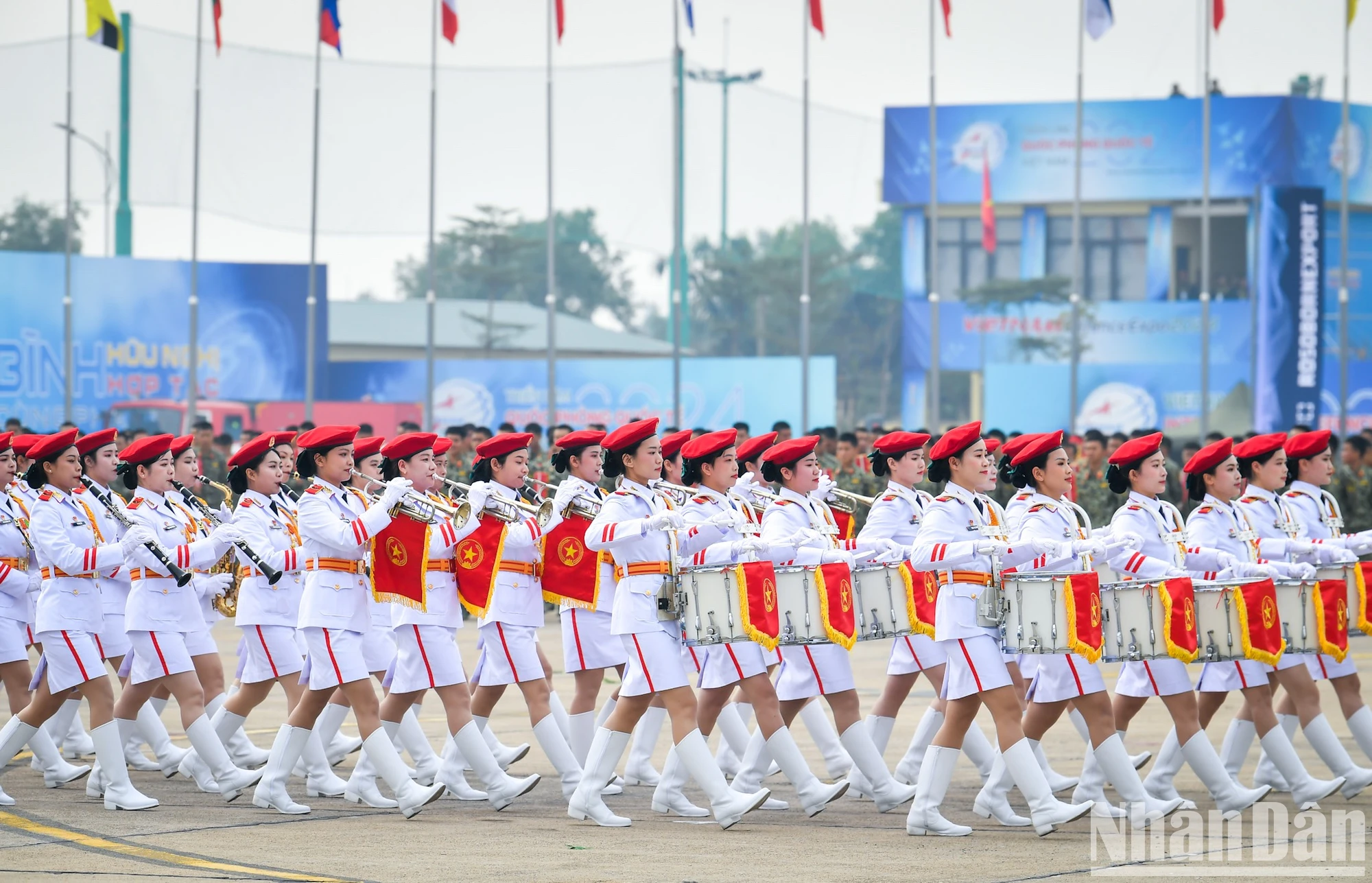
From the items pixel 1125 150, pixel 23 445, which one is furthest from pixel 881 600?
pixel 1125 150

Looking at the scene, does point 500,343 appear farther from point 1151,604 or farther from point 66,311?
point 1151,604

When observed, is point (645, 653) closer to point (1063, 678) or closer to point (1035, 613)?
point (1035, 613)

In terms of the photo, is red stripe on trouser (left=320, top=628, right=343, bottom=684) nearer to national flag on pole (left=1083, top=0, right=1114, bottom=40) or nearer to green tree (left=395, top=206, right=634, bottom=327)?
national flag on pole (left=1083, top=0, right=1114, bottom=40)

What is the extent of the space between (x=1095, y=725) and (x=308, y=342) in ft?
72.2

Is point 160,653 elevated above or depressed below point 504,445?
below

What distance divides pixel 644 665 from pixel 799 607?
760 mm

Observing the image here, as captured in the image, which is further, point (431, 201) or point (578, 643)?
point (431, 201)

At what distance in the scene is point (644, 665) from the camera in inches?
324

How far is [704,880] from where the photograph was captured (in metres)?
6.95

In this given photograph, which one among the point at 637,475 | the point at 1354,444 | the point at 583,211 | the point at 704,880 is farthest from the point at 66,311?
the point at 583,211

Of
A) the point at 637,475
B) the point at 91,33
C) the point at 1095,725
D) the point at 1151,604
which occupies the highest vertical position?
the point at 91,33

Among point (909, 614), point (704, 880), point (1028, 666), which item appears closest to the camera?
point (704, 880)

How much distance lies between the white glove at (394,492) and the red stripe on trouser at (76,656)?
164cm

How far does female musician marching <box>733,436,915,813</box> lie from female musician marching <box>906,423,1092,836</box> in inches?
23.6
